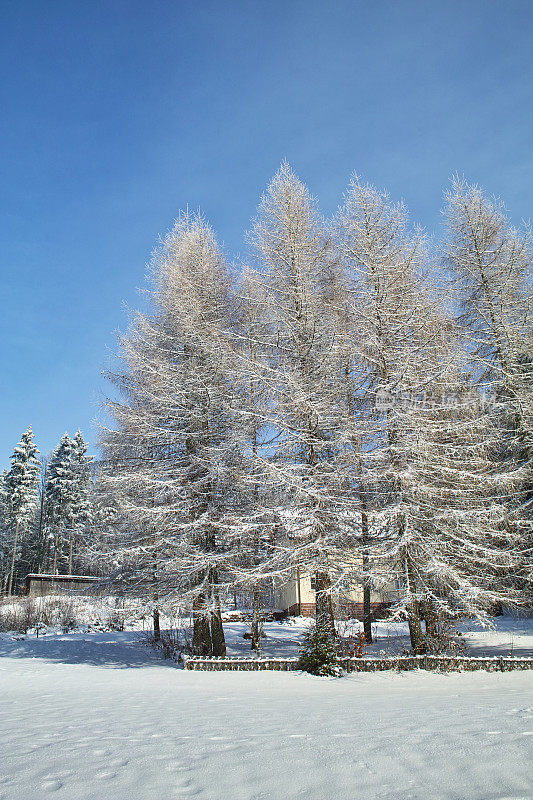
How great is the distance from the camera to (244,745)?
146 inches

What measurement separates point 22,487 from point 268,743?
44687 mm

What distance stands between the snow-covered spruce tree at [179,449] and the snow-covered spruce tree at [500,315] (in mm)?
7259

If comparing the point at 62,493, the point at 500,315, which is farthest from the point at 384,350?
the point at 62,493

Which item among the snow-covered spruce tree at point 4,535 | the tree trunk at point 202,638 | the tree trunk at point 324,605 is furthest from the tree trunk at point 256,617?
the snow-covered spruce tree at point 4,535

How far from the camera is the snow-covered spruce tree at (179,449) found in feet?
40.8

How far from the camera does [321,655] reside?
10.7 m

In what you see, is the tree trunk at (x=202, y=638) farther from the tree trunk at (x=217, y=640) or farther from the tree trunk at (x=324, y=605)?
the tree trunk at (x=324, y=605)

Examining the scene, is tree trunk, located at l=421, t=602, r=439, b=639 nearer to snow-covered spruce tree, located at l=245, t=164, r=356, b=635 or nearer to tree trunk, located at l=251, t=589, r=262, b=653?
snow-covered spruce tree, located at l=245, t=164, r=356, b=635

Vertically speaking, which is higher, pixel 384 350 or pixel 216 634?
pixel 384 350

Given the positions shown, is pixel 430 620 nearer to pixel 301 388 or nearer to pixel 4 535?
pixel 301 388

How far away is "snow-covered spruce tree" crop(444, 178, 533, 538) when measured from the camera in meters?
13.3

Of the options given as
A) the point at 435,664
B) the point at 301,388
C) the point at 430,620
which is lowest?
the point at 435,664

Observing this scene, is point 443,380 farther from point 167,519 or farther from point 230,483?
point 167,519

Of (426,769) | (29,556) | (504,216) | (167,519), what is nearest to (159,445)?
(167,519)
